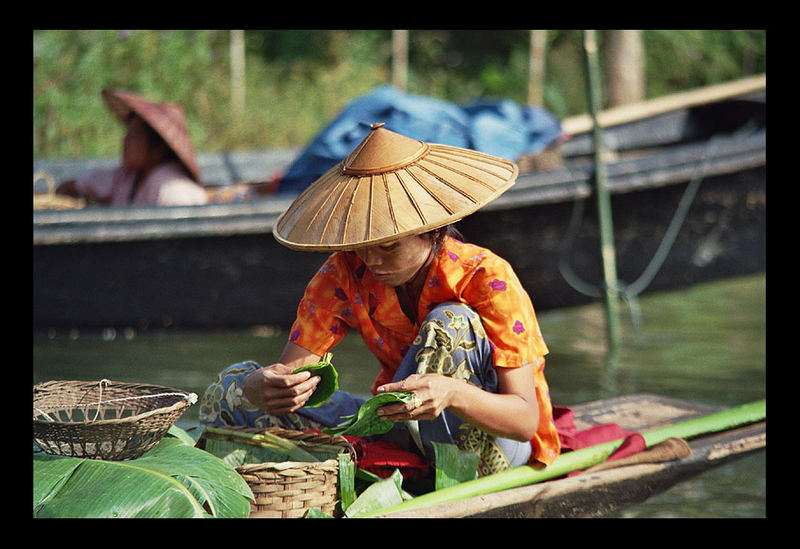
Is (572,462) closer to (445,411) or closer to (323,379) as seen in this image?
(445,411)

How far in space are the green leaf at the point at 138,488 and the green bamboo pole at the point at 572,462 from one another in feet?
0.97

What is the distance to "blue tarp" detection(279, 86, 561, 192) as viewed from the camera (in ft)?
15.6

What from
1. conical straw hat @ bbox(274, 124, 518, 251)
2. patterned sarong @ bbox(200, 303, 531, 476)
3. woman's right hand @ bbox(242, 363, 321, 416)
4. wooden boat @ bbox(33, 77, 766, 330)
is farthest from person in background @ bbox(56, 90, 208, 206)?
woman's right hand @ bbox(242, 363, 321, 416)

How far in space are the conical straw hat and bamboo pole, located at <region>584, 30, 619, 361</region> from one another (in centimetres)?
266

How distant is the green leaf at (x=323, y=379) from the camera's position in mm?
2047

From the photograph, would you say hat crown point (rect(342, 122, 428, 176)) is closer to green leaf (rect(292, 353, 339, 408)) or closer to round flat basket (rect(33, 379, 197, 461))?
green leaf (rect(292, 353, 339, 408))

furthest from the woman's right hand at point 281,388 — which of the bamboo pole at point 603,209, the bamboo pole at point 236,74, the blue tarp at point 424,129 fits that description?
the bamboo pole at point 236,74

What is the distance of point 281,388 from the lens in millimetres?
2057

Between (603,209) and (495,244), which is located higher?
(603,209)

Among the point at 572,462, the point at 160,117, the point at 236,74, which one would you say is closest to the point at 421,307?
the point at 572,462

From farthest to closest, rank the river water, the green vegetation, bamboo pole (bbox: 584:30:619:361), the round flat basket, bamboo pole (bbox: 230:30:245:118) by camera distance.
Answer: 1. bamboo pole (bbox: 230:30:245:118)
2. the green vegetation
3. bamboo pole (bbox: 584:30:619:361)
4. the river water
5. the round flat basket

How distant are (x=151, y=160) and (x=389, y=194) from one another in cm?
304

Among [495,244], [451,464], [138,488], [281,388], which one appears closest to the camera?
[138,488]

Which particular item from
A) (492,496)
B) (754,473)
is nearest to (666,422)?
(754,473)
